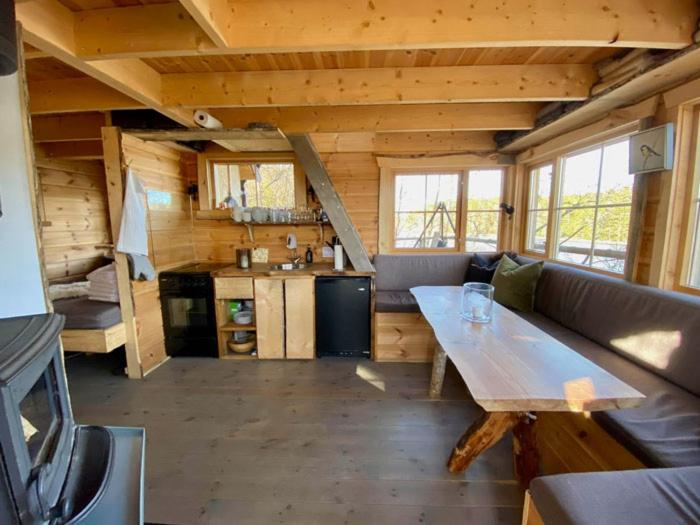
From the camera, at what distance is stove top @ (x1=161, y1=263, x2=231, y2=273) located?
2852 millimetres

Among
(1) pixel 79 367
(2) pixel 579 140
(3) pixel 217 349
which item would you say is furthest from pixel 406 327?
(1) pixel 79 367

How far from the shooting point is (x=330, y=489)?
1.50 metres

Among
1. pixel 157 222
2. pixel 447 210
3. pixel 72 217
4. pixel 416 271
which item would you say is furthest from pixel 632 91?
pixel 72 217

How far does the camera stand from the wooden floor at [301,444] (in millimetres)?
1403

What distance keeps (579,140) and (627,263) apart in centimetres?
109

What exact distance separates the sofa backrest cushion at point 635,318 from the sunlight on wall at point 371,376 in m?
1.50

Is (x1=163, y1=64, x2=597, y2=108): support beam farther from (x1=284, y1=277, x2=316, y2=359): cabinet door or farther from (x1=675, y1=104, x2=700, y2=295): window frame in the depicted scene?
(x1=284, y1=277, x2=316, y2=359): cabinet door

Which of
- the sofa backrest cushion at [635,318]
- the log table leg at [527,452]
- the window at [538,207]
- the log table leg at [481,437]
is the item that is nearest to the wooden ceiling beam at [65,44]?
the log table leg at [481,437]

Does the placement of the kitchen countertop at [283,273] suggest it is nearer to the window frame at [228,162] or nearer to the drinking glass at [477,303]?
the window frame at [228,162]

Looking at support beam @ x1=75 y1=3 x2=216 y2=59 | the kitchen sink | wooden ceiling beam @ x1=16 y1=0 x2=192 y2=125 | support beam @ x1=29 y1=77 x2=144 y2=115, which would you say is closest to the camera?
wooden ceiling beam @ x1=16 y1=0 x2=192 y2=125

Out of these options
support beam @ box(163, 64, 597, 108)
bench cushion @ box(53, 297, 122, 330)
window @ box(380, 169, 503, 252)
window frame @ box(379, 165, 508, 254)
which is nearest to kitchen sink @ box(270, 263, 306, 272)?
window frame @ box(379, 165, 508, 254)

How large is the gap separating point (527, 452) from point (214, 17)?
2.57m

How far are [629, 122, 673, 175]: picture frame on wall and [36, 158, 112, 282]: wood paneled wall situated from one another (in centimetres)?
528

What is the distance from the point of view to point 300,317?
2.85 metres
